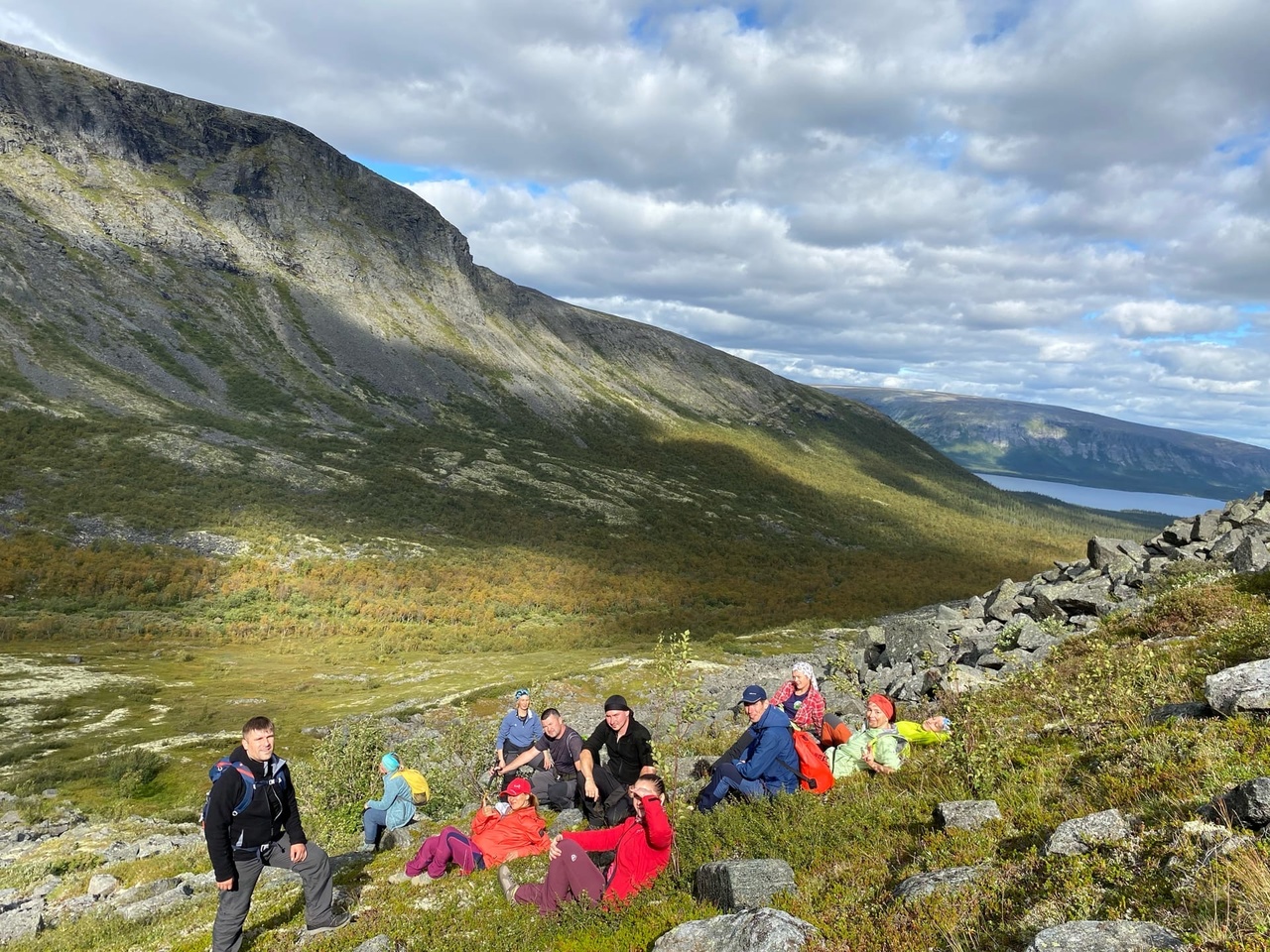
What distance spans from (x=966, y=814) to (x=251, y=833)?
334 inches

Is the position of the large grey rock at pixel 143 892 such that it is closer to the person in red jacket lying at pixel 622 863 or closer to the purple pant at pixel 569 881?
the person in red jacket lying at pixel 622 863

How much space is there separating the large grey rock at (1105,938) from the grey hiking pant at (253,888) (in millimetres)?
8161

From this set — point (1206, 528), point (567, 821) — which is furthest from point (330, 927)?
point (1206, 528)

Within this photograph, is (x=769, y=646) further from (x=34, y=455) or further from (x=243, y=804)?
(x=34, y=455)

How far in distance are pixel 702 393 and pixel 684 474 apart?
71877mm

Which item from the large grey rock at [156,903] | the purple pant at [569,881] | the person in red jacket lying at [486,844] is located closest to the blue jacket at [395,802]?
the person in red jacket lying at [486,844]

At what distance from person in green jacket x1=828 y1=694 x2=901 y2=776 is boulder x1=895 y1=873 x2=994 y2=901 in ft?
16.2

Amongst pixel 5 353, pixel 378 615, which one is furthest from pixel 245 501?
pixel 5 353

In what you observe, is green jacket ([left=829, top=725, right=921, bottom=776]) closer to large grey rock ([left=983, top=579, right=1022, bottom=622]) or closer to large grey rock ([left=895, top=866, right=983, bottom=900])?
large grey rock ([left=895, top=866, right=983, bottom=900])

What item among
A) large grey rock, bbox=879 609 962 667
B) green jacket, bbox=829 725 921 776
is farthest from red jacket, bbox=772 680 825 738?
large grey rock, bbox=879 609 962 667

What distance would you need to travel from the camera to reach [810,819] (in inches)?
332

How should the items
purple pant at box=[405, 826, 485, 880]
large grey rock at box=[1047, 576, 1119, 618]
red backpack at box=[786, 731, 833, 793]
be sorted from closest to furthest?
1. purple pant at box=[405, 826, 485, 880]
2. red backpack at box=[786, 731, 833, 793]
3. large grey rock at box=[1047, 576, 1119, 618]

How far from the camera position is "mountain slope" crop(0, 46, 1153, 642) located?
5750 cm

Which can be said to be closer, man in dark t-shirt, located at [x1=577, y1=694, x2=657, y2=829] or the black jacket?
Result: the black jacket
